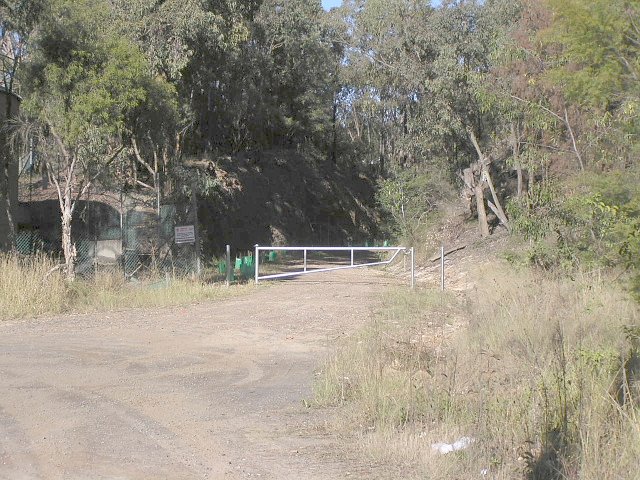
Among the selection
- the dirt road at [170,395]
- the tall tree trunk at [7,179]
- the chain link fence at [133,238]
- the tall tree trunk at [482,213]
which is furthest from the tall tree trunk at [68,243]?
the tall tree trunk at [482,213]

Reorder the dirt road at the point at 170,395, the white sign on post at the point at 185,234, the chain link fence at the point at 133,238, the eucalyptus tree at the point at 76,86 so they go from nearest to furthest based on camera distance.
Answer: the dirt road at the point at 170,395 < the eucalyptus tree at the point at 76,86 < the white sign on post at the point at 185,234 < the chain link fence at the point at 133,238

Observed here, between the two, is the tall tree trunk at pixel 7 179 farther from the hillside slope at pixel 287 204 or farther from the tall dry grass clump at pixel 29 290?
the hillside slope at pixel 287 204

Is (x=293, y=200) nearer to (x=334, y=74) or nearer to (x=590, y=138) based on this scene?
(x=334, y=74)

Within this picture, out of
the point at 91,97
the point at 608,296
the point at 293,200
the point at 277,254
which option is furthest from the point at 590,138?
the point at 293,200

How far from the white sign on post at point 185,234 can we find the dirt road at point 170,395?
4.46m

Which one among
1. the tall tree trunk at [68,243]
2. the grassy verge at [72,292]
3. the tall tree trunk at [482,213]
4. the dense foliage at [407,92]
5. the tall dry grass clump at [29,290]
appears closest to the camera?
the dense foliage at [407,92]

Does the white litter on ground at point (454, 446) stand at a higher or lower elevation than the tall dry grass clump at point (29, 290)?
lower

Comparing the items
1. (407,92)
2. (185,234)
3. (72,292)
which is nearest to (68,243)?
(72,292)

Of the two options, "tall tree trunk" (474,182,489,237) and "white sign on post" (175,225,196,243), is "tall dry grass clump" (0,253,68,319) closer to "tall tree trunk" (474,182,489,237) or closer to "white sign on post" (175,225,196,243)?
"white sign on post" (175,225,196,243)

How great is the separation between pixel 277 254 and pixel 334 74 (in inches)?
725

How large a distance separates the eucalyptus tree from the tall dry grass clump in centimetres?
133

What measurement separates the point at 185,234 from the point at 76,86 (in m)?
4.89

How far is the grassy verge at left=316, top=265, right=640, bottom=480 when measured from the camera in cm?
614

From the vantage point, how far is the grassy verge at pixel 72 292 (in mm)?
16188
